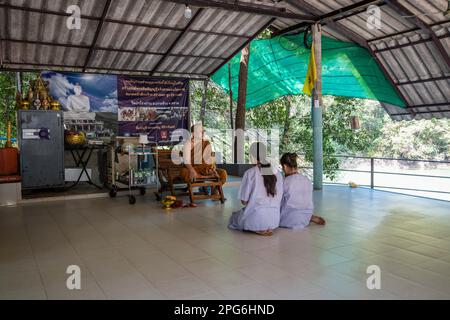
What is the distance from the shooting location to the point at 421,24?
7098 millimetres

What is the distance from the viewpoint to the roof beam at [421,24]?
6809 mm

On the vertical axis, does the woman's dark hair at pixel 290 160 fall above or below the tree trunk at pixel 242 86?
below

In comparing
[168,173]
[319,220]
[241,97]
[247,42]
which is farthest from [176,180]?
[241,97]

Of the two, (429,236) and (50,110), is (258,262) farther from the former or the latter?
(50,110)

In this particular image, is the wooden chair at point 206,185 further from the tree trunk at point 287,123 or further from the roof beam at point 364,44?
the tree trunk at point 287,123

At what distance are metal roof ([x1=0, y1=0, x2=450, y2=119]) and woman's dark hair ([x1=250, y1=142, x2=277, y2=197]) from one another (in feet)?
10.1

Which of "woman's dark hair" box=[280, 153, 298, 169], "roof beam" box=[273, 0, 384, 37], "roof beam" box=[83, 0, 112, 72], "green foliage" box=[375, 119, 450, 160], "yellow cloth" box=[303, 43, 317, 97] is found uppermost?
"roof beam" box=[273, 0, 384, 37]

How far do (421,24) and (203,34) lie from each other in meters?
4.07

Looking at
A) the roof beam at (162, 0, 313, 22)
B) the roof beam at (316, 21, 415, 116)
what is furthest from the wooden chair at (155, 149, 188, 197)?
the roof beam at (316, 21, 415, 116)

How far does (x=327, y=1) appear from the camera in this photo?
24.3 feet

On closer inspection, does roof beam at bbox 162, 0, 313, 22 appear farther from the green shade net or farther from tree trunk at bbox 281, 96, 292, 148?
tree trunk at bbox 281, 96, 292, 148

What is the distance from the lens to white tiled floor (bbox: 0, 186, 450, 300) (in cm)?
302

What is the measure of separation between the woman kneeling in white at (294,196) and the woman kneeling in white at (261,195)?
0.26 m

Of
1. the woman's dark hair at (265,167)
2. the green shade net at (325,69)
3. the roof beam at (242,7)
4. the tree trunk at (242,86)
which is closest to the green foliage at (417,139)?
the green shade net at (325,69)
